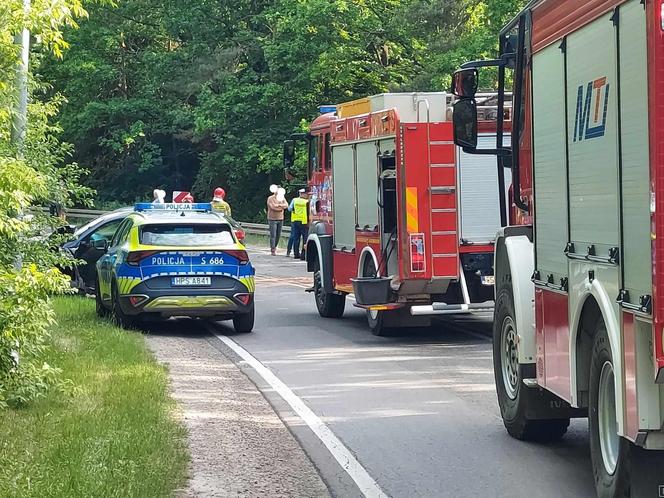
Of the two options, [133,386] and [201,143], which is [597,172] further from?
[201,143]

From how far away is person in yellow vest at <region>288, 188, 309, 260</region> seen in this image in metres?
32.0

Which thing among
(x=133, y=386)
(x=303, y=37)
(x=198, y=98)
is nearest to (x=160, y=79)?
(x=198, y=98)

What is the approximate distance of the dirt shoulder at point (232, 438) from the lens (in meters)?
7.89

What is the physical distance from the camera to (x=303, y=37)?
45.6 meters

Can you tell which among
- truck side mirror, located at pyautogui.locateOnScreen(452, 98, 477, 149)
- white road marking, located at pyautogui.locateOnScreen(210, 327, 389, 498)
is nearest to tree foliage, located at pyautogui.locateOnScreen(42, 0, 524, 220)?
white road marking, located at pyautogui.locateOnScreen(210, 327, 389, 498)

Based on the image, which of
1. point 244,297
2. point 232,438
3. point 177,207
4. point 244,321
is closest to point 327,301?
point 244,321

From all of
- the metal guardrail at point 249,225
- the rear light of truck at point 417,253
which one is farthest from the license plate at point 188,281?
the metal guardrail at point 249,225

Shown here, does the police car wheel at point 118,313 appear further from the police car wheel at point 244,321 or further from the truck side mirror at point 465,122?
the truck side mirror at point 465,122

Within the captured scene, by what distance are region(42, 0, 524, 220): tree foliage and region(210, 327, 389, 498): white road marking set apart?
24999mm

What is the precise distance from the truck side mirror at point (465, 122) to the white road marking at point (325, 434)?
2.51 metres

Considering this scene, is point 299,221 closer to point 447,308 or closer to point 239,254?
point 239,254

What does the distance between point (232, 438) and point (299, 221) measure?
22991 mm

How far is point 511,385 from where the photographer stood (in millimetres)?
9422

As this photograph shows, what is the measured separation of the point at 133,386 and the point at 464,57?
28.9m
